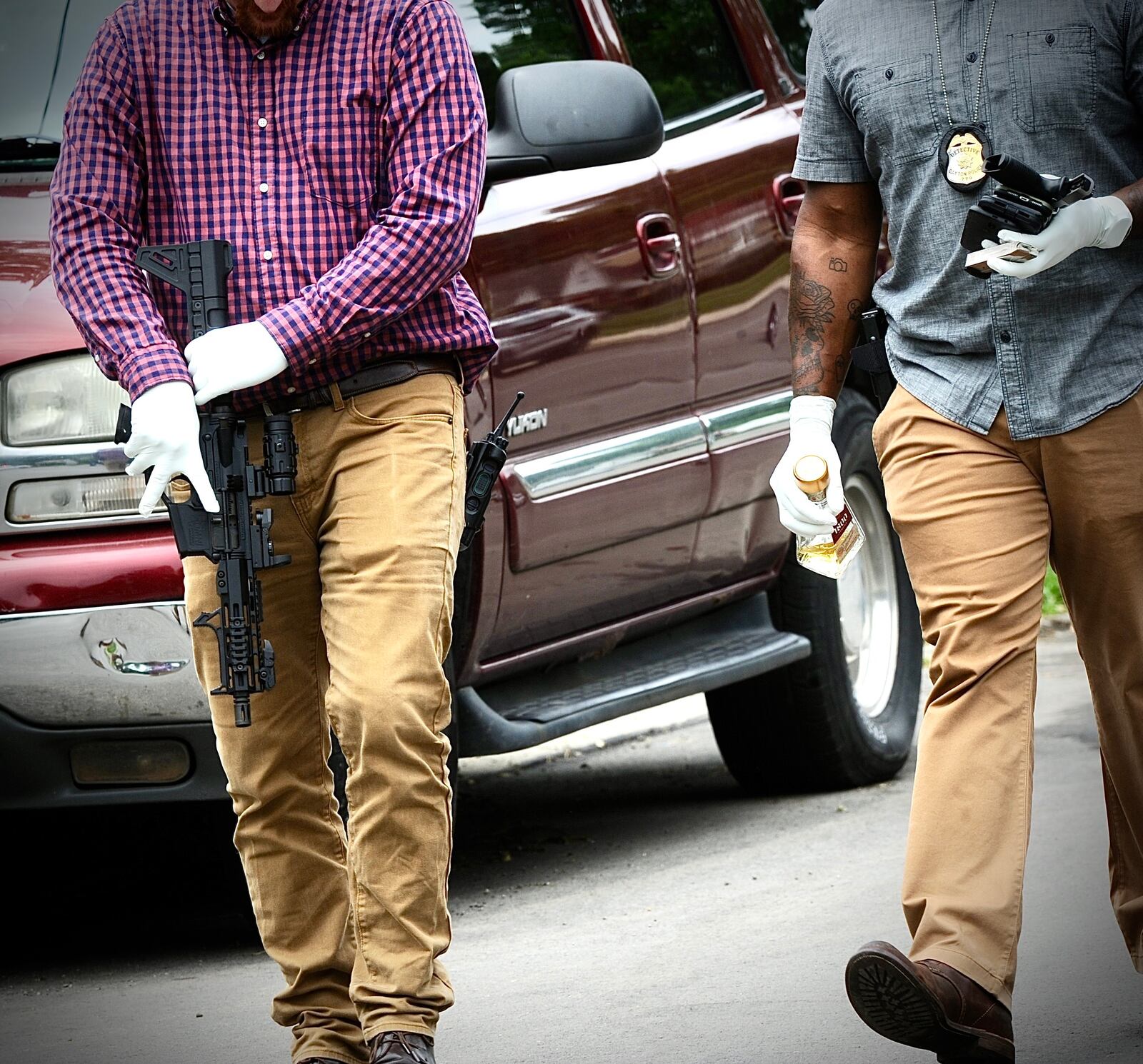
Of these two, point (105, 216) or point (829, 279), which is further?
point (829, 279)

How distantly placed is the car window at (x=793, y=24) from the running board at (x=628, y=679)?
1516mm

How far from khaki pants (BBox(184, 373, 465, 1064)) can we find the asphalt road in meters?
0.41

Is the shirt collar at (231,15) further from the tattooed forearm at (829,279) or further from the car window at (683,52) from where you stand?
the car window at (683,52)

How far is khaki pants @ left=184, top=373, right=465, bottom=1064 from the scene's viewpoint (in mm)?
3279

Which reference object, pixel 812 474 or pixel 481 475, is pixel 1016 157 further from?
pixel 481 475

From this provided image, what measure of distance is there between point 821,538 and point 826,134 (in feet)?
2.25

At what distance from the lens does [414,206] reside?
329 centimetres

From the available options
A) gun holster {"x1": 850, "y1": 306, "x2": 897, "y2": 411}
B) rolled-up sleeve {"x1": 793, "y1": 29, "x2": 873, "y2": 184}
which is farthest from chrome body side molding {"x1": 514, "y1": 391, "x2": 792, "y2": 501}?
rolled-up sleeve {"x1": 793, "y1": 29, "x2": 873, "y2": 184}

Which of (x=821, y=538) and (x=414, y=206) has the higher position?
(x=414, y=206)

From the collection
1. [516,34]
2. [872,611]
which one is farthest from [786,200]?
[872,611]

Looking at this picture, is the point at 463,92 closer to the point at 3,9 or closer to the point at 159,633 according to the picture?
the point at 159,633

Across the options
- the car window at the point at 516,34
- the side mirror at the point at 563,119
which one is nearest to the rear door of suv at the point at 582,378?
the car window at the point at 516,34

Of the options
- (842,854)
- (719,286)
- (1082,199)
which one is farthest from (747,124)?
(1082,199)

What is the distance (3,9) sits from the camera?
4.64 metres
